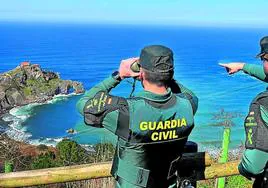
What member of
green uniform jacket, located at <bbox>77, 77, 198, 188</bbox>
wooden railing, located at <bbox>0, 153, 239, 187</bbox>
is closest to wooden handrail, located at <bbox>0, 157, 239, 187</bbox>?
wooden railing, located at <bbox>0, 153, 239, 187</bbox>

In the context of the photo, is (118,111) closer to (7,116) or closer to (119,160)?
(119,160)

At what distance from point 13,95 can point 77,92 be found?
32.0 feet

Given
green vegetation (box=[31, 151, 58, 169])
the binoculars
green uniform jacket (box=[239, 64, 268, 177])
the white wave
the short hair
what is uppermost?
the binoculars

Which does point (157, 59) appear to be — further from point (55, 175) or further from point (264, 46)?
point (55, 175)

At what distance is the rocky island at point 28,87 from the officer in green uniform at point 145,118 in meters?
63.0

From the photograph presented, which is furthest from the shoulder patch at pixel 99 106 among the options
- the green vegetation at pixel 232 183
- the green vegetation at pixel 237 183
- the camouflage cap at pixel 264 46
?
the green vegetation at pixel 237 183

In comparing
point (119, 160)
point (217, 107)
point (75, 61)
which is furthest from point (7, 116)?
point (119, 160)

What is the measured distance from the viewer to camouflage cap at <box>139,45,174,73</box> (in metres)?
2.72

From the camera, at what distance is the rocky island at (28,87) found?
66.4 m

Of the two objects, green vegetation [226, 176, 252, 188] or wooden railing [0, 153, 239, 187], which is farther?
green vegetation [226, 176, 252, 188]

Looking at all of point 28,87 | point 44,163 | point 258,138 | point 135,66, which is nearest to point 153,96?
point 135,66

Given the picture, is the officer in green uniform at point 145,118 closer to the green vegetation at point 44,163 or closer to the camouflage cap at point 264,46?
the camouflage cap at point 264,46

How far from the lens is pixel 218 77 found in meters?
70.7

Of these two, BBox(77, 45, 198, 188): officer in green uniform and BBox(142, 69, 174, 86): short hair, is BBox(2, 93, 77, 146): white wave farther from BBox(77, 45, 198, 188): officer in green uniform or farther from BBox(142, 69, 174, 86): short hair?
BBox(142, 69, 174, 86): short hair
